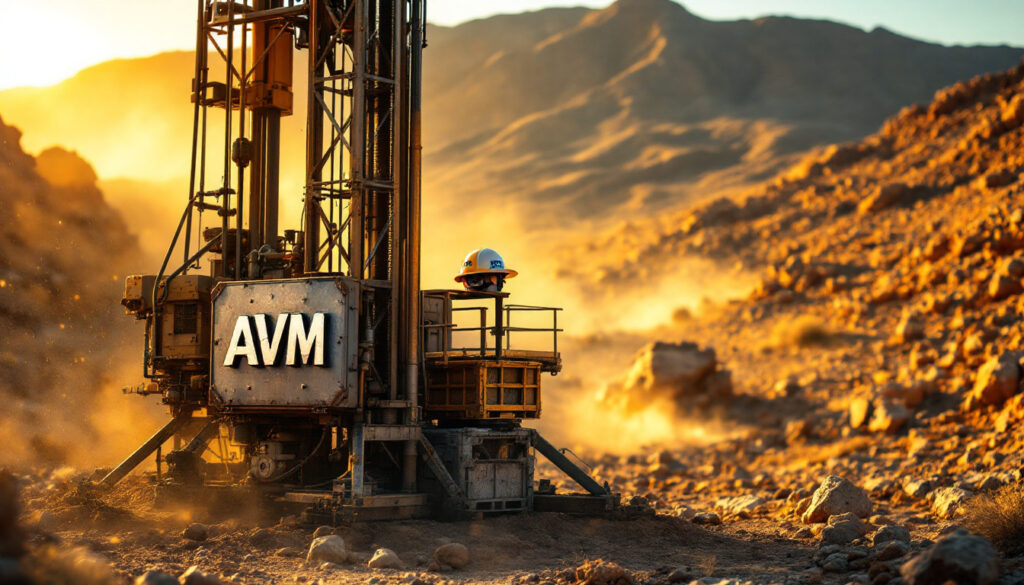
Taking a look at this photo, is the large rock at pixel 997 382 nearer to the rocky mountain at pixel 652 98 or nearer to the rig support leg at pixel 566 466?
the rig support leg at pixel 566 466


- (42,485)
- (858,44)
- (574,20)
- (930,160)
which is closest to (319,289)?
(42,485)

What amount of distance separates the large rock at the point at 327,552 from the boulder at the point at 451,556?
1.24 meters

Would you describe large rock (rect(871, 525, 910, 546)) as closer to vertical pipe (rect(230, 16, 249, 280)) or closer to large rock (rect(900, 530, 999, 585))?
large rock (rect(900, 530, 999, 585))

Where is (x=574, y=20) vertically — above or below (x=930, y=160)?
above

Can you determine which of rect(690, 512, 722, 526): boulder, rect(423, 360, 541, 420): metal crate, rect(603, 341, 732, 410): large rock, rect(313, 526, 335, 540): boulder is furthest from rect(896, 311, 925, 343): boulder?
rect(313, 526, 335, 540): boulder

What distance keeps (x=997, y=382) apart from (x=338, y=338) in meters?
18.1

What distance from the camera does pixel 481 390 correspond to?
2039 cm

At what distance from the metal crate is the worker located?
150 cm

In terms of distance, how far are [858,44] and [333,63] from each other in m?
134

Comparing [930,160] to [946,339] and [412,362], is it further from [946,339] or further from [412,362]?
[412,362]

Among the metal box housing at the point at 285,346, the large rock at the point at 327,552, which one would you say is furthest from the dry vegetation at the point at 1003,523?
the metal box housing at the point at 285,346

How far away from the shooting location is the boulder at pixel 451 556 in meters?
16.0

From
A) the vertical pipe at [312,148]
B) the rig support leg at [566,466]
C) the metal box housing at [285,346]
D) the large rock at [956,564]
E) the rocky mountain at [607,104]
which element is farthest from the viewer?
the rocky mountain at [607,104]

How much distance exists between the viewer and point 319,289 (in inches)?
746
